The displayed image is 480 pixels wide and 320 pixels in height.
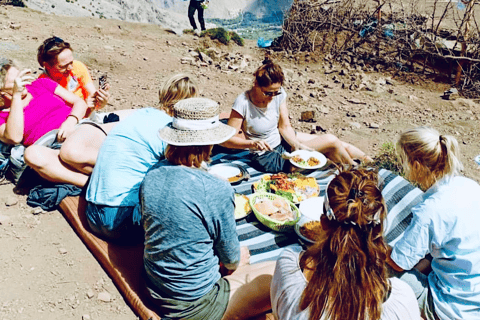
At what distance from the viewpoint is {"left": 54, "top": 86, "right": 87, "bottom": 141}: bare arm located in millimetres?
3780

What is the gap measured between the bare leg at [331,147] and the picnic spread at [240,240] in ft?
4.70

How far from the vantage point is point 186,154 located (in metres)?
2.26

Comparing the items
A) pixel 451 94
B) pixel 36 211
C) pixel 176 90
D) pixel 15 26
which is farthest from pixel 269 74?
pixel 15 26

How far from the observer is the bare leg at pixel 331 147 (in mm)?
4508

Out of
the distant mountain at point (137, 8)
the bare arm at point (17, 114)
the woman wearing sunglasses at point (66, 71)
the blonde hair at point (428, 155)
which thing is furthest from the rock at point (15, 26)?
the blonde hair at point (428, 155)

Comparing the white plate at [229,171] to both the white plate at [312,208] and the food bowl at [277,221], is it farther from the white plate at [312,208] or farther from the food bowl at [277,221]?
the white plate at [312,208]

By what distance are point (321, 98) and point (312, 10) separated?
3801 millimetres

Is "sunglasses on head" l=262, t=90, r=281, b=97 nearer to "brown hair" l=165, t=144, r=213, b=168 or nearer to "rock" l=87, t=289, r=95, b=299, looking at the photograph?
"brown hair" l=165, t=144, r=213, b=168

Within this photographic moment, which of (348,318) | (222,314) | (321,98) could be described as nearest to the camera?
(348,318)

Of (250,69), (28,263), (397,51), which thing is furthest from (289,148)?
(397,51)

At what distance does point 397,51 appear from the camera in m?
9.41

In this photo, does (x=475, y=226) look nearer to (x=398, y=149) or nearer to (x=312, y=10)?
(x=398, y=149)

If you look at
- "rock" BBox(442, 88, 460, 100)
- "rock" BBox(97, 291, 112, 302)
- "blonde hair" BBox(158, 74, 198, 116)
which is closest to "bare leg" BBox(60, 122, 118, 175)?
"blonde hair" BBox(158, 74, 198, 116)

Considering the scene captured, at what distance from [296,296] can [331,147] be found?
2958 millimetres
